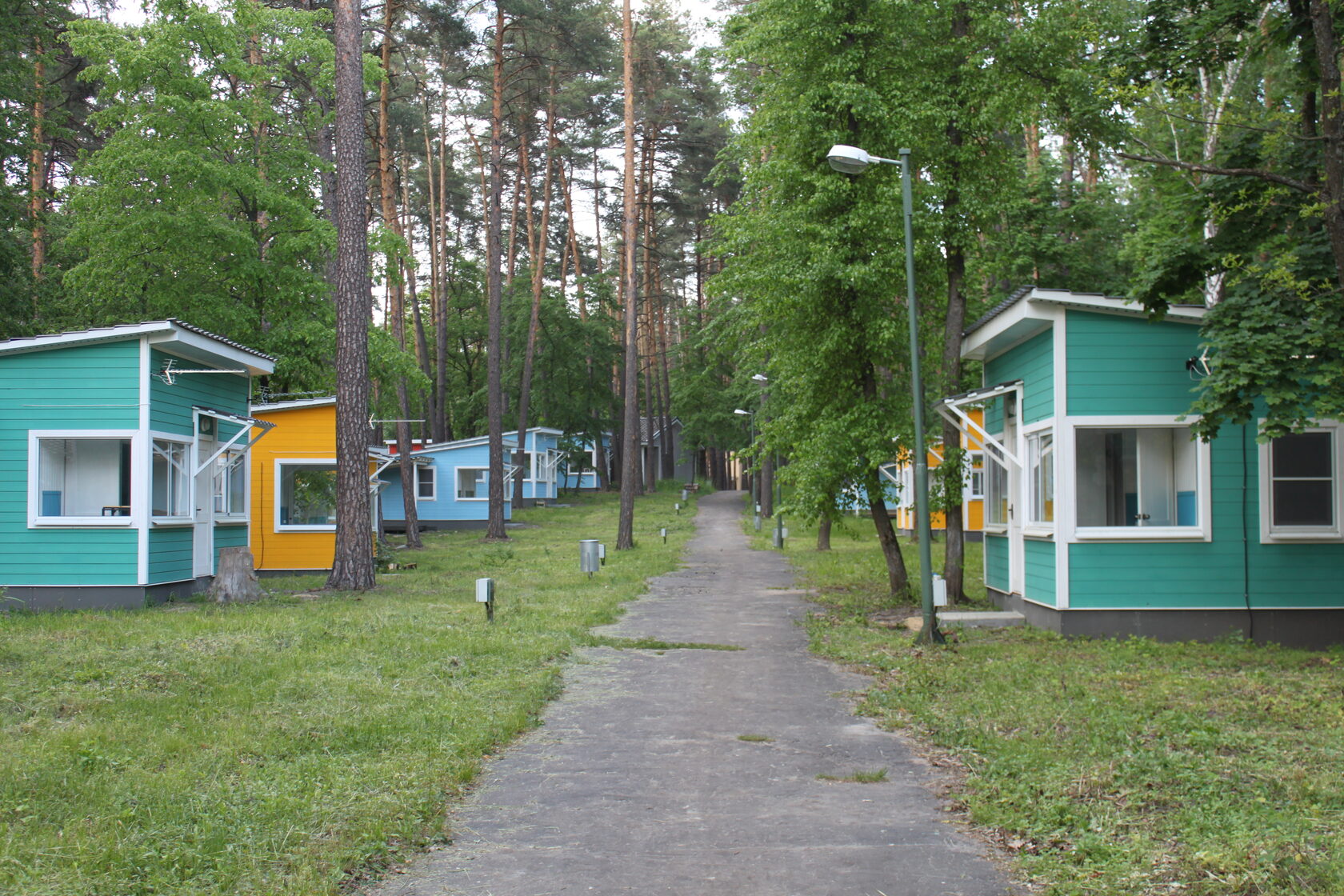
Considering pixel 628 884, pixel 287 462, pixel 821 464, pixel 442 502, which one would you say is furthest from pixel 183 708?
pixel 442 502

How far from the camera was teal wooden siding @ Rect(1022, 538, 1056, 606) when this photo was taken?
41.3ft

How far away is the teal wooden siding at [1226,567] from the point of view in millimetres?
11930

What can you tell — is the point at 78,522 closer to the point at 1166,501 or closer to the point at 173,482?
the point at 173,482

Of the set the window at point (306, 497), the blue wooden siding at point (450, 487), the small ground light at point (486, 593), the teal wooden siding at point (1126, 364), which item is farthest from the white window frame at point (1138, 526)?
the blue wooden siding at point (450, 487)

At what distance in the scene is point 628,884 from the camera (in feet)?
15.5

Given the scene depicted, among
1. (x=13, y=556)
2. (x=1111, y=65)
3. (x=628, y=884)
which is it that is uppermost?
(x=1111, y=65)

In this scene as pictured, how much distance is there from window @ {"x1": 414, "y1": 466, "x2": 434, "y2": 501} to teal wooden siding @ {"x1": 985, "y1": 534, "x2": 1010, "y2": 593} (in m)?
26.6

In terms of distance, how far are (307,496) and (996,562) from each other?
44.7 ft

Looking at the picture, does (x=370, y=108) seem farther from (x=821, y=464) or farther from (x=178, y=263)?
(x=821, y=464)

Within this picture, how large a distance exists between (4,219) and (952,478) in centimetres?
1995

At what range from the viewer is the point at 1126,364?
480 inches

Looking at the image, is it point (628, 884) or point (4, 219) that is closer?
point (628, 884)

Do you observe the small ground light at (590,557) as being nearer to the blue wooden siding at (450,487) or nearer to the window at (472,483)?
the blue wooden siding at (450,487)

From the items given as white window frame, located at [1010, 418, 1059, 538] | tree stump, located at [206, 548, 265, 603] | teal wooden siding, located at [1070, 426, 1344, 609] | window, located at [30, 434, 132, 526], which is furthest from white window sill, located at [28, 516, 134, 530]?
teal wooden siding, located at [1070, 426, 1344, 609]
